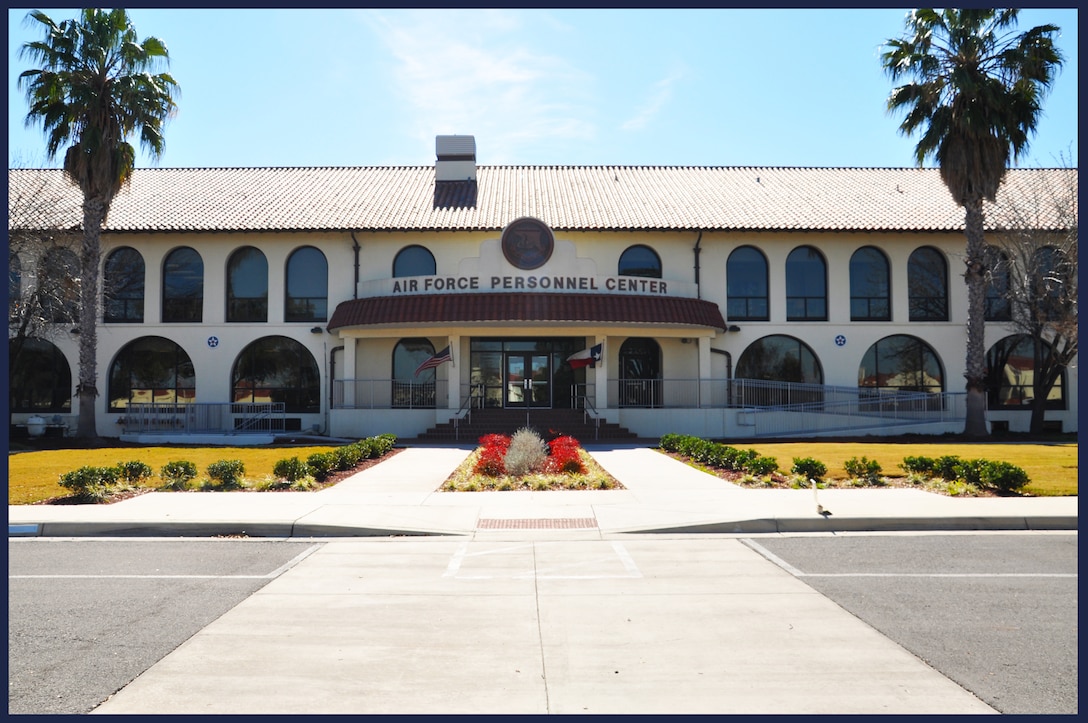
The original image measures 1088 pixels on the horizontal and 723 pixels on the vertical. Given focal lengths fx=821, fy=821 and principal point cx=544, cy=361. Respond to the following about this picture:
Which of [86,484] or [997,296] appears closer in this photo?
[86,484]

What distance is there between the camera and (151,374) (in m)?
31.4

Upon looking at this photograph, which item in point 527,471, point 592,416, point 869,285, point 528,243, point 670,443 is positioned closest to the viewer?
point 527,471

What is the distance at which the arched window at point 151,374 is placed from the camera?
102 ft

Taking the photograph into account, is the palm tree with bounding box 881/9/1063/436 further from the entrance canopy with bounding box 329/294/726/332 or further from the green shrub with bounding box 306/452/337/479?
the green shrub with bounding box 306/452/337/479

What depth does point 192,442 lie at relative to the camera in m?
27.5

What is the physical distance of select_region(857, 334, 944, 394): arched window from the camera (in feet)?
104

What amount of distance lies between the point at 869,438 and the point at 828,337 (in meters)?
5.06

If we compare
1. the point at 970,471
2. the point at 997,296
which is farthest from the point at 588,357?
the point at 997,296

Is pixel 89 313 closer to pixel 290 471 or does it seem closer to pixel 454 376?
pixel 454 376

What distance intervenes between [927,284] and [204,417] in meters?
28.0

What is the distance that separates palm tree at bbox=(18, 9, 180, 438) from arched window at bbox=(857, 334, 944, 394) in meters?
26.8

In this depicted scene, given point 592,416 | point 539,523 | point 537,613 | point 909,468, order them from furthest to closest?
1. point 592,416
2. point 909,468
3. point 539,523
4. point 537,613

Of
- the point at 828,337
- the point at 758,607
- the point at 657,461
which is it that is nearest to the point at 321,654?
the point at 758,607

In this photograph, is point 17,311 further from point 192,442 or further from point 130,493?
point 130,493
